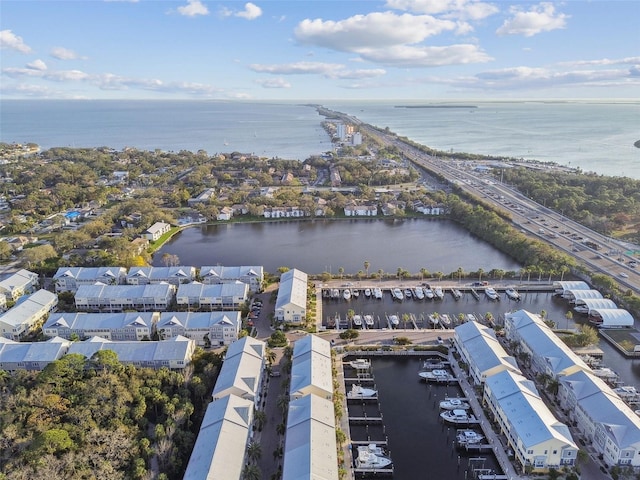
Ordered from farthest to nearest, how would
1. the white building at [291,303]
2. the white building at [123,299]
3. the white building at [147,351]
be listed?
the white building at [123,299] → the white building at [291,303] → the white building at [147,351]

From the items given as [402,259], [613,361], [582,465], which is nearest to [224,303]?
[402,259]

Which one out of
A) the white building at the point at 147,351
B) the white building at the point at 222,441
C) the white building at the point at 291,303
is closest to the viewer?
the white building at the point at 222,441

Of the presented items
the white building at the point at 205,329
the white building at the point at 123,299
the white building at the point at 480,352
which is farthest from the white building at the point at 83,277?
the white building at the point at 480,352

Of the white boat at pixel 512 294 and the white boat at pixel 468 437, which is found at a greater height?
the white boat at pixel 512 294

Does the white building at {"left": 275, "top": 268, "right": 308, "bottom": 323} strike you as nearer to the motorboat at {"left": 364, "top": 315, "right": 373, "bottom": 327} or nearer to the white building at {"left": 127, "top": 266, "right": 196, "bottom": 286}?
the motorboat at {"left": 364, "top": 315, "right": 373, "bottom": 327}

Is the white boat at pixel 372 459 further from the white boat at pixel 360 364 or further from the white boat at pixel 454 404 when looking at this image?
the white boat at pixel 360 364

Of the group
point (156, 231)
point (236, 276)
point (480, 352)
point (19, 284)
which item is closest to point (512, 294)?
point (480, 352)
